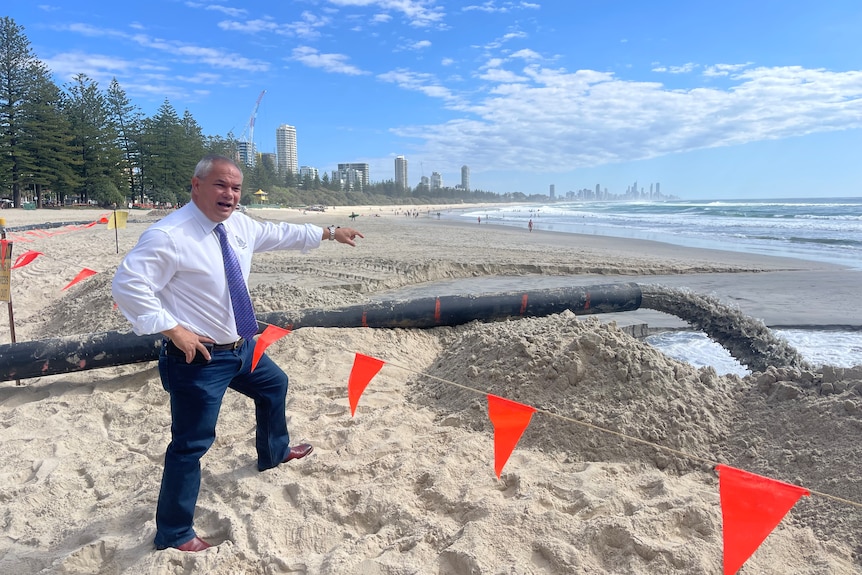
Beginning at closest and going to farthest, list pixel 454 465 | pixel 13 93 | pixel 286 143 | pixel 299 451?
pixel 454 465 → pixel 299 451 → pixel 13 93 → pixel 286 143

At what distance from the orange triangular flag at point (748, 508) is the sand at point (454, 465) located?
27 cm

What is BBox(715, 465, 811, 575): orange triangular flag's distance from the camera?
2.07 m

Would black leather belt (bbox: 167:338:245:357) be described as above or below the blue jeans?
above

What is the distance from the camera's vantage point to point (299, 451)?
3.32m

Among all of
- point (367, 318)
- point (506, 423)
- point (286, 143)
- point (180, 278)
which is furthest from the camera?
point (286, 143)

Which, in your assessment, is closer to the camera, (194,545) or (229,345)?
(194,545)

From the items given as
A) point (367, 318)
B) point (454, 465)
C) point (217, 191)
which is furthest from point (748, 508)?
point (367, 318)

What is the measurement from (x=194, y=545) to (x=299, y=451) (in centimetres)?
92

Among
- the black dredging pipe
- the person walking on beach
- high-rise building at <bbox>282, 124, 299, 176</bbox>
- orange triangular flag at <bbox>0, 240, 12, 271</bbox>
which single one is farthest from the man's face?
high-rise building at <bbox>282, 124, 299, 176</bbox>

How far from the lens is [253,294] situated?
650 cm

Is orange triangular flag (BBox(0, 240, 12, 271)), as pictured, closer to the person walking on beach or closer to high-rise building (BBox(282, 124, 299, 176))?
the person walking on beach

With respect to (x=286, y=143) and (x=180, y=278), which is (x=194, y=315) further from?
(x=286, y=143)

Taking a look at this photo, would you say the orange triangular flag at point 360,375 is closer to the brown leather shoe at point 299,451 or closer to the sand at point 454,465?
the sand at point 454,465

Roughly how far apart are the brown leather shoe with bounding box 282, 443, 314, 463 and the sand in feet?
0.28
